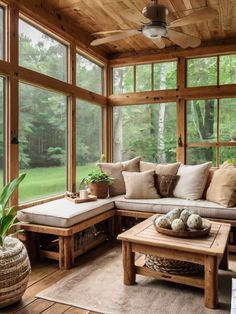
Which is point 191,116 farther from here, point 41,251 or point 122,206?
point 41,251

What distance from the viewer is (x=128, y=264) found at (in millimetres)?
2568

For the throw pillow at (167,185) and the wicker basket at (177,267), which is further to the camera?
the throw pillow at (167,185)

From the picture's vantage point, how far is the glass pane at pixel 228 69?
4812 mm

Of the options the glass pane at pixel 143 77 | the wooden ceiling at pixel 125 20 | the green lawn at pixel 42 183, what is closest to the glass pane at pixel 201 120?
the glass pane at pixel 143 77

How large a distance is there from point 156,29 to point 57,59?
1.88m

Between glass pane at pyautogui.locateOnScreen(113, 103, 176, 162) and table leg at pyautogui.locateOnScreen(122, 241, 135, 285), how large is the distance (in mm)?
2886

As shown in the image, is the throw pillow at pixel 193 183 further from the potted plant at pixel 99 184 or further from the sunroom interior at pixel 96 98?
the potted plant at pixel 99 184

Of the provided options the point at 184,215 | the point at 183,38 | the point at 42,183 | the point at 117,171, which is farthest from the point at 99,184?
the point at 183,38

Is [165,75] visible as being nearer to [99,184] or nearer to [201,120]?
[201,120]

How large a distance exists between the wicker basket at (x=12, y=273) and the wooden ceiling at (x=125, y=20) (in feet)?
8.47

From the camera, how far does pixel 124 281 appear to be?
2594 millimetres

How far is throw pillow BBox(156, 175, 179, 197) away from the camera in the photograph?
160 inches

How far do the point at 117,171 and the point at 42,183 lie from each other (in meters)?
1.11

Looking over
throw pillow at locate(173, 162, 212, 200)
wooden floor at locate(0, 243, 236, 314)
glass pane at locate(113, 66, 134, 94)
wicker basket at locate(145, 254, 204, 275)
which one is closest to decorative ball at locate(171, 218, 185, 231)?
wicker basket at locate(145, 254, 204, 275)
